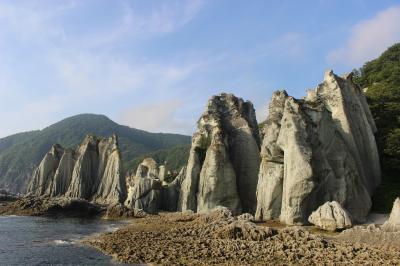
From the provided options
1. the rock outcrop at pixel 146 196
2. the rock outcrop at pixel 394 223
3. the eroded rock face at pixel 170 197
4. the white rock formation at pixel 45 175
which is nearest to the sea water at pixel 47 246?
the rock outcrop at pixel 394 223

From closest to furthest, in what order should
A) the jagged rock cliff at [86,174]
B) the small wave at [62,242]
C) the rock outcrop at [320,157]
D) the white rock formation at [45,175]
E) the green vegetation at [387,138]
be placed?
1. the small wave at [62,242]
2. the rock outcrop at [320,157]
3. the green vegetation at [387,138]
4. the jagged rock cliff at [86,174]
5. the white rock formation at [45,175]

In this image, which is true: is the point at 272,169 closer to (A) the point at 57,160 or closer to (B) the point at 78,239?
(B) the point at 78,239

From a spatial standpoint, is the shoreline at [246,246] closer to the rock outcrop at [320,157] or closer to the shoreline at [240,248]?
the shoreline at [240,248]

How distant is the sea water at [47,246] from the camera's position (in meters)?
24.5

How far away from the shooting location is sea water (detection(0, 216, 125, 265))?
24.5 m

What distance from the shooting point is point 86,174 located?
74.6 metres

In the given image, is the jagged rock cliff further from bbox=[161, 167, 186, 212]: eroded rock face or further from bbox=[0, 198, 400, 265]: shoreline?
bbox=[0, 198, 400, 265]: shoreline

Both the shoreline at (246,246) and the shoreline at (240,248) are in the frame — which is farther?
the shoreline at (246,246)

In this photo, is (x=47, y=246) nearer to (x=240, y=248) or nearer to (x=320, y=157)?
(x=240, y=248)

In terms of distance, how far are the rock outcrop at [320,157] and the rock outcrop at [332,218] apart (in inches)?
119

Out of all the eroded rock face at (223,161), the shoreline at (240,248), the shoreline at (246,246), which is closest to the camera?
the shoreline at (240,248)

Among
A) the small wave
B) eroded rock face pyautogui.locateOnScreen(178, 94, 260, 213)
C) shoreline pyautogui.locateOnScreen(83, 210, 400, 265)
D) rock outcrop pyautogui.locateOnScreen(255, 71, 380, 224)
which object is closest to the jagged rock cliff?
eroded rock face pyautogui.locateOnScreen(178, 94, 260, 213)

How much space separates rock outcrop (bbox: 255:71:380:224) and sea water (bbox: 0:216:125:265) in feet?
52.1

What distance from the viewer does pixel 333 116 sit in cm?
4534
